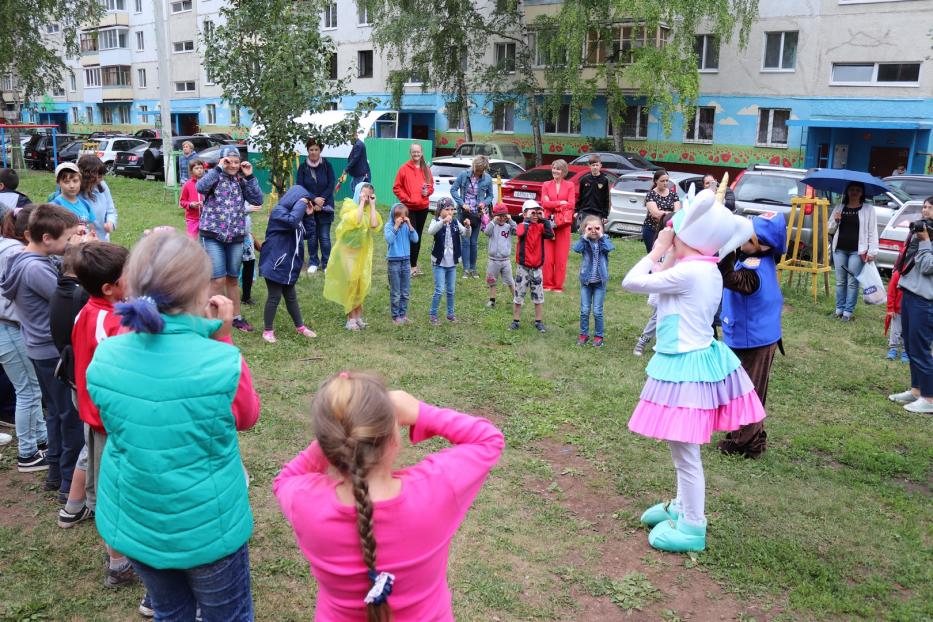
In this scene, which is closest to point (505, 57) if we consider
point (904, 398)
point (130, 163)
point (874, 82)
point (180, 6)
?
point (874, 82)

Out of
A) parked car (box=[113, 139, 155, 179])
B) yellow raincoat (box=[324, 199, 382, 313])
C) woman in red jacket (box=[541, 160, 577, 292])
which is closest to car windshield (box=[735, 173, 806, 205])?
woman in red jacket (box=[541, 160, 577, 292])

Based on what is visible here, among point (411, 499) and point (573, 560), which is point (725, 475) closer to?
point (573, 560)

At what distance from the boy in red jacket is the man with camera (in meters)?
3.65

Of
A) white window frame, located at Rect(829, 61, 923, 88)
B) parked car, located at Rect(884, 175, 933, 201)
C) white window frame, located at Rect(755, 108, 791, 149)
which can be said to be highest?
white window frame, located at Rect(829, 61, 923, 88)

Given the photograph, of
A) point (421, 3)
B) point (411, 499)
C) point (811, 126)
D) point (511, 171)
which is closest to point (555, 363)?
point (411, 499)

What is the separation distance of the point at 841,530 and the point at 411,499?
12.1ft

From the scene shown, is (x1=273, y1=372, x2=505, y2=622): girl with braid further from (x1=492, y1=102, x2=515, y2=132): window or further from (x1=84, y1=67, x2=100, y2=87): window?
(x1=84, y1=67, x2=100, y2=87): window

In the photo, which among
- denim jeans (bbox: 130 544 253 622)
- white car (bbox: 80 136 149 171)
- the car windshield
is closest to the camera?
denim jeans (bbox: 130 544 253 622)

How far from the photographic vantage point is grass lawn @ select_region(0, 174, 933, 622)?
3.85 m

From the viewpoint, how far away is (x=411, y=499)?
196cm

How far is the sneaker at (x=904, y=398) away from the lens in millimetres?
6945

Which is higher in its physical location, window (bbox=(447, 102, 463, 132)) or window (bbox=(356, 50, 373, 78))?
window (bbox=(356, 50, 373, 78))

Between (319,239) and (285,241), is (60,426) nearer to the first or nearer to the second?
(285,241)

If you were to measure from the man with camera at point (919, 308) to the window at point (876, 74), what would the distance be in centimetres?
2101
